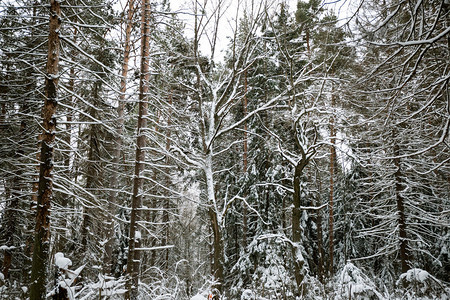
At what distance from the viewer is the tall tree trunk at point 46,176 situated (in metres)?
4.21

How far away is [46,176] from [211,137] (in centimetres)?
479

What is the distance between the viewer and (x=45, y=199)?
454cm

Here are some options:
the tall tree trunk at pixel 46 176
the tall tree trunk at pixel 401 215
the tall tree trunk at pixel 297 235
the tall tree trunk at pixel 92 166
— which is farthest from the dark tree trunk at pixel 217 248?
the tall tree trunk at pixel 401 215

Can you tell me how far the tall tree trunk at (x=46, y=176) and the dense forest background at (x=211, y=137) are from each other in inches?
1.0

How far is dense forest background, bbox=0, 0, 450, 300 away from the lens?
4508 mm

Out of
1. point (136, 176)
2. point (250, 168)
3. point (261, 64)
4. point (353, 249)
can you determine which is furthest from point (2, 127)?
point (353, 249)

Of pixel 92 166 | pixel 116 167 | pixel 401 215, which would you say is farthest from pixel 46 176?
pixel 401 215

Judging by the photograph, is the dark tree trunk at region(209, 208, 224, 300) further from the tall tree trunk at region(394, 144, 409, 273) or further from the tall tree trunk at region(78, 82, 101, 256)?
the tall tree trunk at region(394, 144, 409, 273)

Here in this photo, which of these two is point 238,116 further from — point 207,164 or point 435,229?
point 435,229

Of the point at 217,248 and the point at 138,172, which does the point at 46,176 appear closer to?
the point at 138,172

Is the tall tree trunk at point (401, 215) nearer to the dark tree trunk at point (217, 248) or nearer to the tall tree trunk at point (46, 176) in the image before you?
the dark tree trunk at point (217, 248)

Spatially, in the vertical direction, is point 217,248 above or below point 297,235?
below

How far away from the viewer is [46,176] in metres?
4.60

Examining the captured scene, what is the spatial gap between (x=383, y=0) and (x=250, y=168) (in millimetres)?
11189
